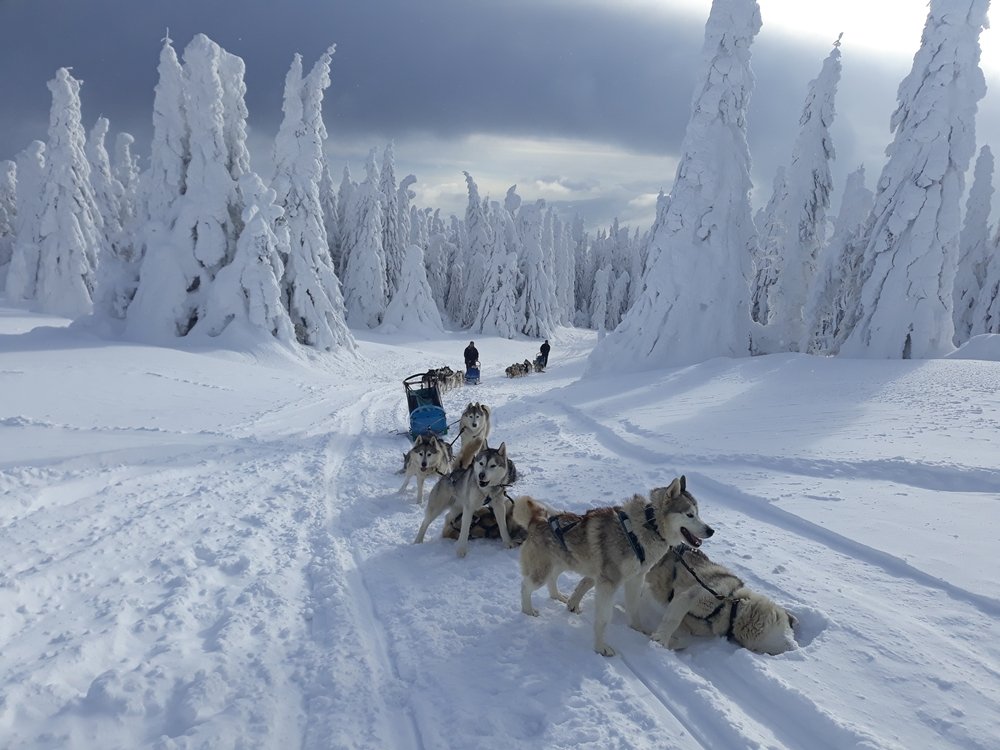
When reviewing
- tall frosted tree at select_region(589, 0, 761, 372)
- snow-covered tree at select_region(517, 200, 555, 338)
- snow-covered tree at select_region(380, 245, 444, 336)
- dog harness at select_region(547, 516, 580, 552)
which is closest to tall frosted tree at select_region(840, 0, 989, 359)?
tall frosted tree at select_region(589, 0, 761, 372)

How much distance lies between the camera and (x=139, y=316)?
74.6 feet

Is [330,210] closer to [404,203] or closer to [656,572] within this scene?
[404,203]

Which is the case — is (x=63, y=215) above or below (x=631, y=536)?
above

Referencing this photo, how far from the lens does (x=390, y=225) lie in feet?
163

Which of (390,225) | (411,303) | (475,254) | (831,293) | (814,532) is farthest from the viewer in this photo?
(475,254)

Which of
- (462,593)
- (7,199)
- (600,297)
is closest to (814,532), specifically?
(462,593)

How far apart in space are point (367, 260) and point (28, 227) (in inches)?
1199

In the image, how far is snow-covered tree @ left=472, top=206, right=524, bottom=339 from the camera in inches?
1860

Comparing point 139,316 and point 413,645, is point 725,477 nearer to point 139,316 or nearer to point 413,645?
point 413,645

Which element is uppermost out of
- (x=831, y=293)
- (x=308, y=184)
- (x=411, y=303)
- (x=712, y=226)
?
(x=308, y=184)

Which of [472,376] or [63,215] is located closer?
[472,376]

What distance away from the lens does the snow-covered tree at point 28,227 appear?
40.1 meters

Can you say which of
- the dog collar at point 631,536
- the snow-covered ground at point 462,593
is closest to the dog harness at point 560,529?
the dog collar at point 631,536

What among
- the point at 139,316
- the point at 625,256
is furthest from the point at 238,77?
the point at 625,256
